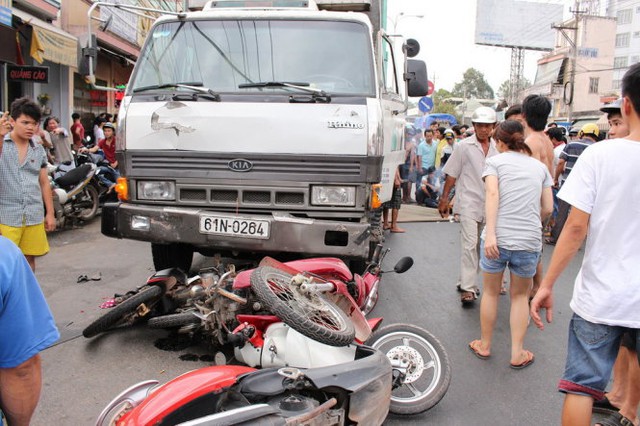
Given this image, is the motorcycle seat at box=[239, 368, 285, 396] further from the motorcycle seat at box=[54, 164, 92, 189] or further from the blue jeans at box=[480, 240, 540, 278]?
the motorcycle seat at box=[54, 164, 92, 189]

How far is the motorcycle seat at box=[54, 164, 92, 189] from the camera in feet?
29.3

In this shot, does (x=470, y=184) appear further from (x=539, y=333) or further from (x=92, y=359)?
(x=92, y=359)

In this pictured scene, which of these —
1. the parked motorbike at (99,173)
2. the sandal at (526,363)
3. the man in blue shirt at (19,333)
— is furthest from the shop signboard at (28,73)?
the man in blue shirt at (19,333)

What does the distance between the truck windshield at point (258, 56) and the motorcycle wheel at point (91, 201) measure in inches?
199

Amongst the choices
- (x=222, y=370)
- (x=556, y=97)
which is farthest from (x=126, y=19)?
(x=556, y=97)

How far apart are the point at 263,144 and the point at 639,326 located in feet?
9.98

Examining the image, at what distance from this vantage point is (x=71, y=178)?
897 centimetres

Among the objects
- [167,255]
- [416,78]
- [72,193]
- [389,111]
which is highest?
[416,78]

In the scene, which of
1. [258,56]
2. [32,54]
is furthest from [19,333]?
[32,54]

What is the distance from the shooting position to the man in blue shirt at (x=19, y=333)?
1.96 metres

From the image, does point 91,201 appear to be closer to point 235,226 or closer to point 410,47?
point 235,226

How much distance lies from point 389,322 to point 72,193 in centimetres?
603

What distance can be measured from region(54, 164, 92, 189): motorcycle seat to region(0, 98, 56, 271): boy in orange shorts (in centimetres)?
404

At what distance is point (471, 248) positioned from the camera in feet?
18.6
